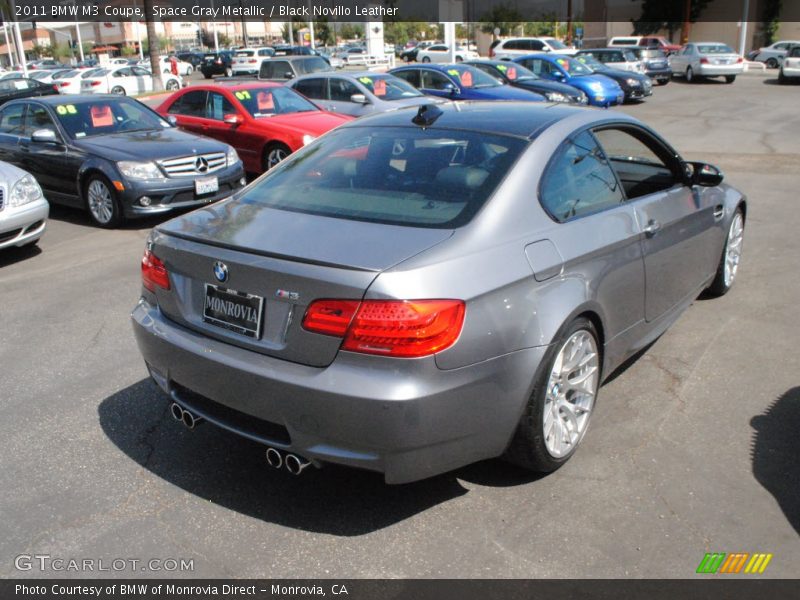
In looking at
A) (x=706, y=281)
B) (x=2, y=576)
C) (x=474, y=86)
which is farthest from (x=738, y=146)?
(x=2, y=576)

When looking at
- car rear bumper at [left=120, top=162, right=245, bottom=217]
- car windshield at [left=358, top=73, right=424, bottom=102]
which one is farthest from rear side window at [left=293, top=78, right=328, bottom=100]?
car rear bumper at [left=120, top=162, right=245, bottom=217]

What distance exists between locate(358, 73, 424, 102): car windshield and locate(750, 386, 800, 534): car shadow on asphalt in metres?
11.0

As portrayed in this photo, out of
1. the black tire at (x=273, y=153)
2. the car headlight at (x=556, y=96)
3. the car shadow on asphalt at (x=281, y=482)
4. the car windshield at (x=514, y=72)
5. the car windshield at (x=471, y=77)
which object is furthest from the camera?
the car windshield at (x=514, y=72)

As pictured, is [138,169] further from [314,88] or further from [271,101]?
[314,88]

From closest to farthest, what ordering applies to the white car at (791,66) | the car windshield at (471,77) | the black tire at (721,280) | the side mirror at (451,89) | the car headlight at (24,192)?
1. the black tire at (721,280)
2. the car headlight at (24,192)
3. the side mirror at (451,89)
4. the car windshield at (471,77)
5. the white car at (791,66)

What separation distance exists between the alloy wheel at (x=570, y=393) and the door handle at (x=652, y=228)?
0.81 metres

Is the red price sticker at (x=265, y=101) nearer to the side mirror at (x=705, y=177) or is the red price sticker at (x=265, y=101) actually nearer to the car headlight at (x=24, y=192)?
the car headlight at (x=24, y=192)

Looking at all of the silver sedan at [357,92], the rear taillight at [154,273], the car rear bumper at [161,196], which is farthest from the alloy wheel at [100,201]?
the silver sedan at [357,92]

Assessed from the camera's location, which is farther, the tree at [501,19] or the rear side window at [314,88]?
the tree at [501,19]

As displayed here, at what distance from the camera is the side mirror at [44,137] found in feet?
29.8

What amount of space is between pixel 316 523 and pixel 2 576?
123cm

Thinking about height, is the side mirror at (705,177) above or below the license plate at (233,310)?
above

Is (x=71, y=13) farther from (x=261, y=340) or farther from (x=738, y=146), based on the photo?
(x=261, y=340)

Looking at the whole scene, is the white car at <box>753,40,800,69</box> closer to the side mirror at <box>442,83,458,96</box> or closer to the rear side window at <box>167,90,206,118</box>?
the side mirror at <box>442,83,458,96</box>
